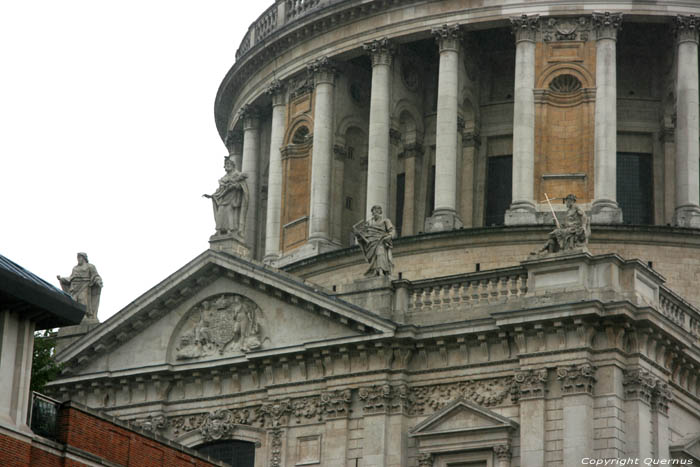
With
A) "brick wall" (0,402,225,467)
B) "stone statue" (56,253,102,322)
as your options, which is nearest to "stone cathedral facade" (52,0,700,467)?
"stone statue" (56,253,102,322)

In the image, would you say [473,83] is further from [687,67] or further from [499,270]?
[499,270]

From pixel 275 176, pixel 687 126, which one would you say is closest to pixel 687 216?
pixel 687 126

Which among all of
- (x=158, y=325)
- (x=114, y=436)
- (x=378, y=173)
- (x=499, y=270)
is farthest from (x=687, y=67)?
(x=114, y=436)

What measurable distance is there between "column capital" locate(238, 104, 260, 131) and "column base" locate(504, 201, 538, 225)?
13929 millimetres

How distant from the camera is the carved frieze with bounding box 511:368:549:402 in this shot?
41.9 metres

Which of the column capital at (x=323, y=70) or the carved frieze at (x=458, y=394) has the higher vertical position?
the column capital at (x=323, y=70)

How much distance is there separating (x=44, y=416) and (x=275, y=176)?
102 feet

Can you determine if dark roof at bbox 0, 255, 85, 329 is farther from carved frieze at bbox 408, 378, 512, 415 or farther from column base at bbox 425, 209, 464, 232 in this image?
column base at bbox 425, 209, 464, 232

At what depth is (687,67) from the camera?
56781 mm

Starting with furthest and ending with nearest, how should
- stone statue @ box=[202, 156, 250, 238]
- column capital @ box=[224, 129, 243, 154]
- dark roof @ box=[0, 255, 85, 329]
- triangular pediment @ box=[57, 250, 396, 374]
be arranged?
1. column capital @ box=[224, 129, 243, 154]
2. stone statue @ box=[202, 156, 250, 238]
3. triangular pediment @ box=[57, 250, 396, 374]
4. dark roof @ box=[0, 255, 85, 329]

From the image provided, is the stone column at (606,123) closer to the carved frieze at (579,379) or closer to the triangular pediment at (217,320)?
the triangular pediment at (217,320)

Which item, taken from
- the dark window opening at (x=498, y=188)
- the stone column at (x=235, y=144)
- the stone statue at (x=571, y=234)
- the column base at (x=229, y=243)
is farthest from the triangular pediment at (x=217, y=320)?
the stone column at (x=235, y=144)

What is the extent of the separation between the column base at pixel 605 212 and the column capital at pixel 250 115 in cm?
1578

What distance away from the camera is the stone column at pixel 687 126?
55156 mm
